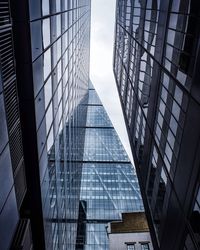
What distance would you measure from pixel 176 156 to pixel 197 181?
3.19 metres

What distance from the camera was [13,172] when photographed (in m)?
12.2

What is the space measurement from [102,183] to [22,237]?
85.3 meters

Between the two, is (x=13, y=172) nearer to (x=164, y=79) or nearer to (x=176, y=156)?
(x=176, y=156)

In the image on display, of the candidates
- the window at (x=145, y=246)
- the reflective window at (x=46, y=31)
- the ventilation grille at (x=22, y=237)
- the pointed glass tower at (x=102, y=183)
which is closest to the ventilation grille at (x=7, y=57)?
the reflective window at (x=46, y=31)

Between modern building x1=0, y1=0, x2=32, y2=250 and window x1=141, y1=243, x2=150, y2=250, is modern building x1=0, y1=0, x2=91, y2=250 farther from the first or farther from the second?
window x1=141, y1=243, x2=150, y2=250

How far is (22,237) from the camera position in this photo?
47.2 feet

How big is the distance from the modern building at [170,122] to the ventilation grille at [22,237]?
7.03 metres

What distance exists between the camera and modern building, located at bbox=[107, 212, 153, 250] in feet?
174

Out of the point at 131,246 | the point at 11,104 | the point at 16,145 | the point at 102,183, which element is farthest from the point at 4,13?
the point at 102,183

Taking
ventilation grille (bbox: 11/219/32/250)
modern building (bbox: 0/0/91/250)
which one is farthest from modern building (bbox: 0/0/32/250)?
ventilation grille (bbox: 11/219/32/250)

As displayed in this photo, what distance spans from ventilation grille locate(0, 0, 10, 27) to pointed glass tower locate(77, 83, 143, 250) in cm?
6723

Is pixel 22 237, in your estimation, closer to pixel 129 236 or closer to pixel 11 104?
pixel 11 104

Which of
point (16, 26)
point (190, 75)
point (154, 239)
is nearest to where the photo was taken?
point (16, 26)

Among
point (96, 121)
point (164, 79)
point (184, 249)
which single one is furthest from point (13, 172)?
point (96, 121)
